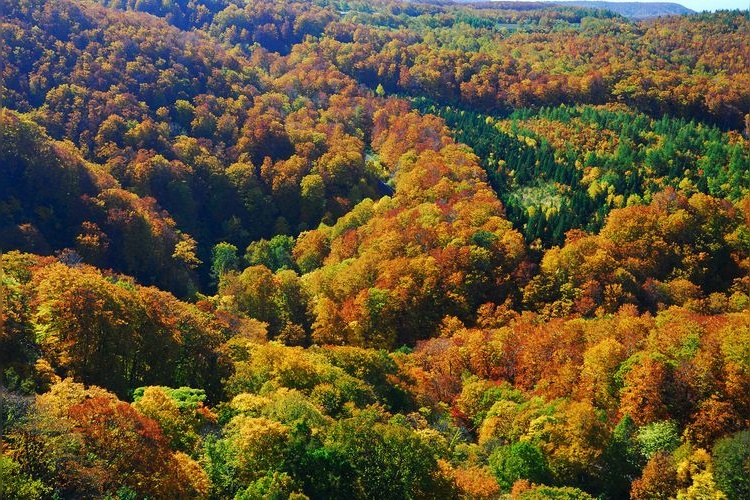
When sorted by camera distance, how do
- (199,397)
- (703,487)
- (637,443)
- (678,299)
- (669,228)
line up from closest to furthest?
(703,487), (199,397), (637,443), (678,299), (669,228)

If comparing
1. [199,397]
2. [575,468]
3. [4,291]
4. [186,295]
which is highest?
[4,291]

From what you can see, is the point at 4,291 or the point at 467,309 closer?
the point at 4,291

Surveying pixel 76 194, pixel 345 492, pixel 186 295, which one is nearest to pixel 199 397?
pixel 345 492

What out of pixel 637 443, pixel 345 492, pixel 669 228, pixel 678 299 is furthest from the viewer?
pixel 669 228

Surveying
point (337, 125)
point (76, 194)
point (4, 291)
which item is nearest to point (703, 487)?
point (4, 291)

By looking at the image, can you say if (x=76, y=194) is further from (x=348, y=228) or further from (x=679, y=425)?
(x=679, y=425)

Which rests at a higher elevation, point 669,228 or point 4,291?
point 4,291
